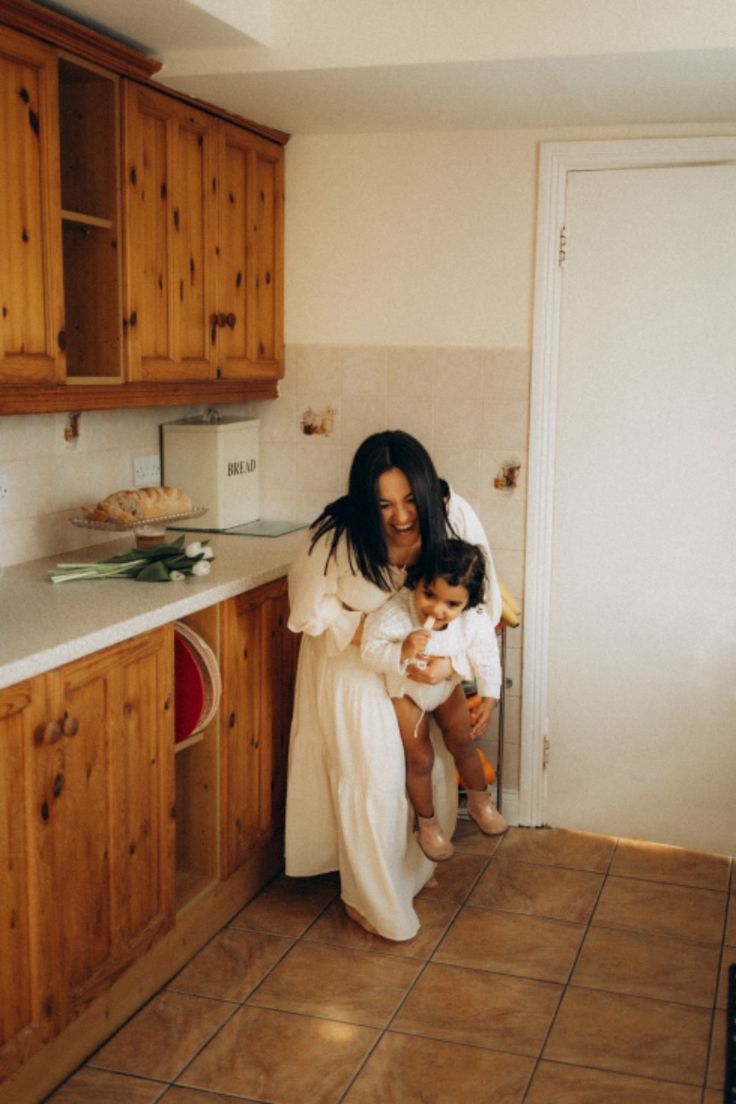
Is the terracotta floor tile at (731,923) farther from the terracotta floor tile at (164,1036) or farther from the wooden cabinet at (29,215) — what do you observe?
the wooden cabinet at (29,215)

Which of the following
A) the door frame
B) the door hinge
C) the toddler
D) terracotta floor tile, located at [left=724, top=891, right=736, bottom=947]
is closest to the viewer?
the toddler

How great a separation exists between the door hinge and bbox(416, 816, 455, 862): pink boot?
1655 mm

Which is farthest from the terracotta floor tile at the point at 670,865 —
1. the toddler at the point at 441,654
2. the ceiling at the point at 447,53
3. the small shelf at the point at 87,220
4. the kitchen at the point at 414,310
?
the small shelf at the point at 87,220

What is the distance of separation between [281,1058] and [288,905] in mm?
745

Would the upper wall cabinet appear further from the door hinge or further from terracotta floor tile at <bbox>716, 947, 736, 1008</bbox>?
terracotta floor tile at <bbox>716, 947, 736, 1008</bbox>

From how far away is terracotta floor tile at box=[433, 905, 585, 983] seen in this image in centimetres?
295

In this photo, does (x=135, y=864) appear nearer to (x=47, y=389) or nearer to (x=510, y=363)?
(x=47, y=389)

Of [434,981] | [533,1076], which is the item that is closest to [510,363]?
[434,981]

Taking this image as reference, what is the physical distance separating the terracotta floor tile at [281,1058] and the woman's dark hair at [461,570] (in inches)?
40.6

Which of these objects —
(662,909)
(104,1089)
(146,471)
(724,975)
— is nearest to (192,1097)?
(104,1089)

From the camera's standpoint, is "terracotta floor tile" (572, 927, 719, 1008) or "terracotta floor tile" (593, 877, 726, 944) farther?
"terracotta floor tile" (593, 877, 726, 944)

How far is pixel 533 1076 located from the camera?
251 cm

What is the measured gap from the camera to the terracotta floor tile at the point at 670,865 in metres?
3.48

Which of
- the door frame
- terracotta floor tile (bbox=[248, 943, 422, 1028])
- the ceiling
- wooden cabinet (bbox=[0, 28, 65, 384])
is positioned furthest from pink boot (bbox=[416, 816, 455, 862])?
the ceiling
